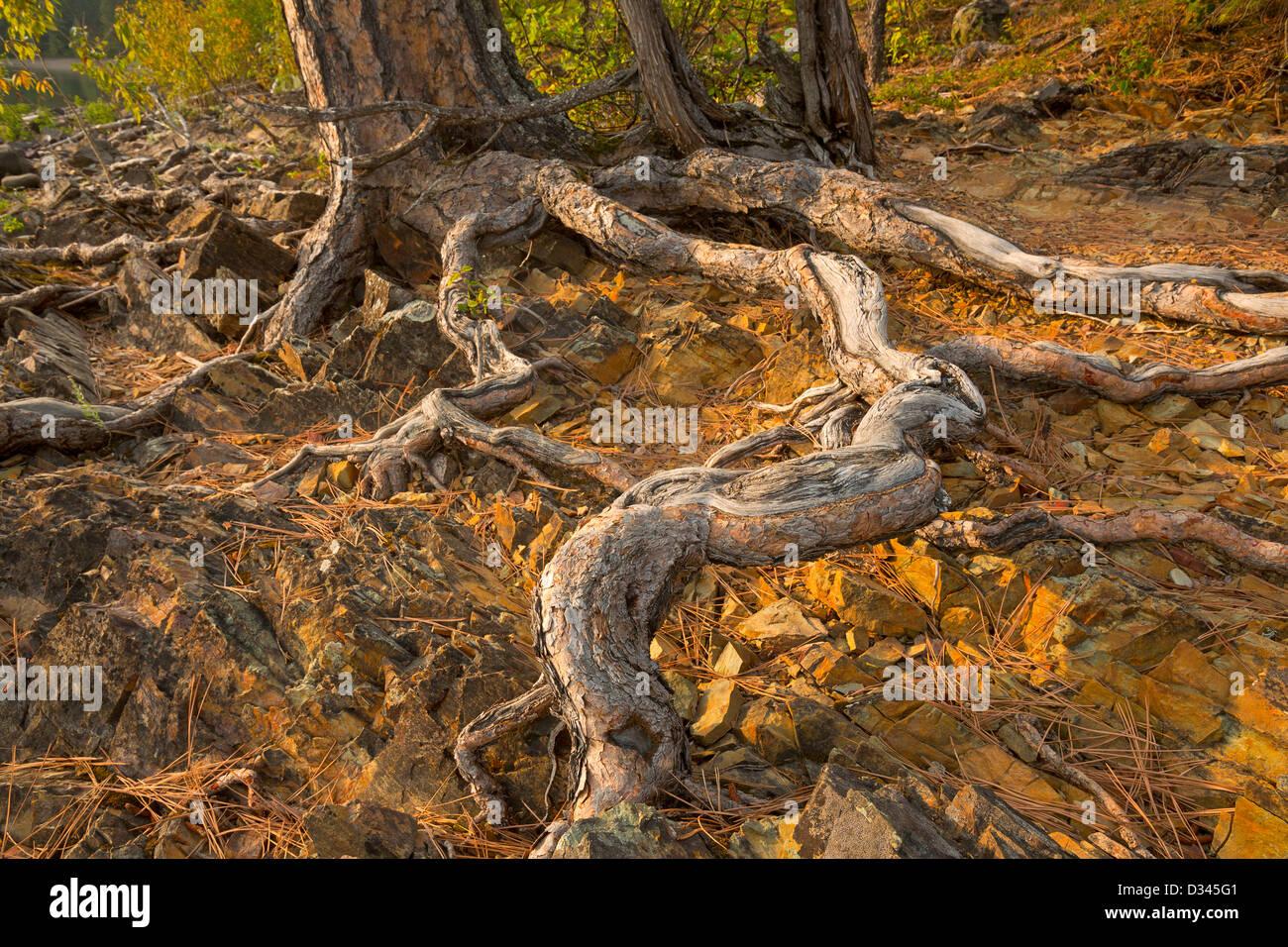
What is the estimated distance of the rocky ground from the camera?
89.4 inches

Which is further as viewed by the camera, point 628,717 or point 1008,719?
point 1008,719

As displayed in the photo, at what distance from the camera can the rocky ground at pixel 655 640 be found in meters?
2.27

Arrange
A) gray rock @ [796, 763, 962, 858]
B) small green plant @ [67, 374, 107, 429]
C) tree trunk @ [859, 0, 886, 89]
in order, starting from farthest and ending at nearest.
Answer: tree trunk @ [859, 0, 886, 89] → small green plant @ [67, 374, 107, 429] → gray rock @ [796, 763, 962, 858]

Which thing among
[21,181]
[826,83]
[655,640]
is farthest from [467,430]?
[21,181]

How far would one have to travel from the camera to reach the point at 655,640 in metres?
2.96

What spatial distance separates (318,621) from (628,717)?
1.37 metres

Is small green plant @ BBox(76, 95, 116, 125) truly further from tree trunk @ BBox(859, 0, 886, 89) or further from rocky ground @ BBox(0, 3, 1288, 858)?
tree trunk @ BBox(859, 0, 886, 89)

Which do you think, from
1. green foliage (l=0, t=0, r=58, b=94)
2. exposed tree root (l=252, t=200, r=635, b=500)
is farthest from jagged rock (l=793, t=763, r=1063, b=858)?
green foliage (l=0, t=0, r=58, b=94)

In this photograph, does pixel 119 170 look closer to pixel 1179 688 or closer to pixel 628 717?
pixel 628 717

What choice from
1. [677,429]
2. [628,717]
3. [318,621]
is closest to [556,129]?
[677,429]

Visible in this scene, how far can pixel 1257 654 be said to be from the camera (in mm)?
2600

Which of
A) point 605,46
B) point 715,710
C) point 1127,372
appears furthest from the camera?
point 605,46

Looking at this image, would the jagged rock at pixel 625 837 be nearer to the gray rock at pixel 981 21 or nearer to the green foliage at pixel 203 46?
the green foliage at pixel 203 46

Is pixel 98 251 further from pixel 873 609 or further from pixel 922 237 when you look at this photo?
pixel 873 609
